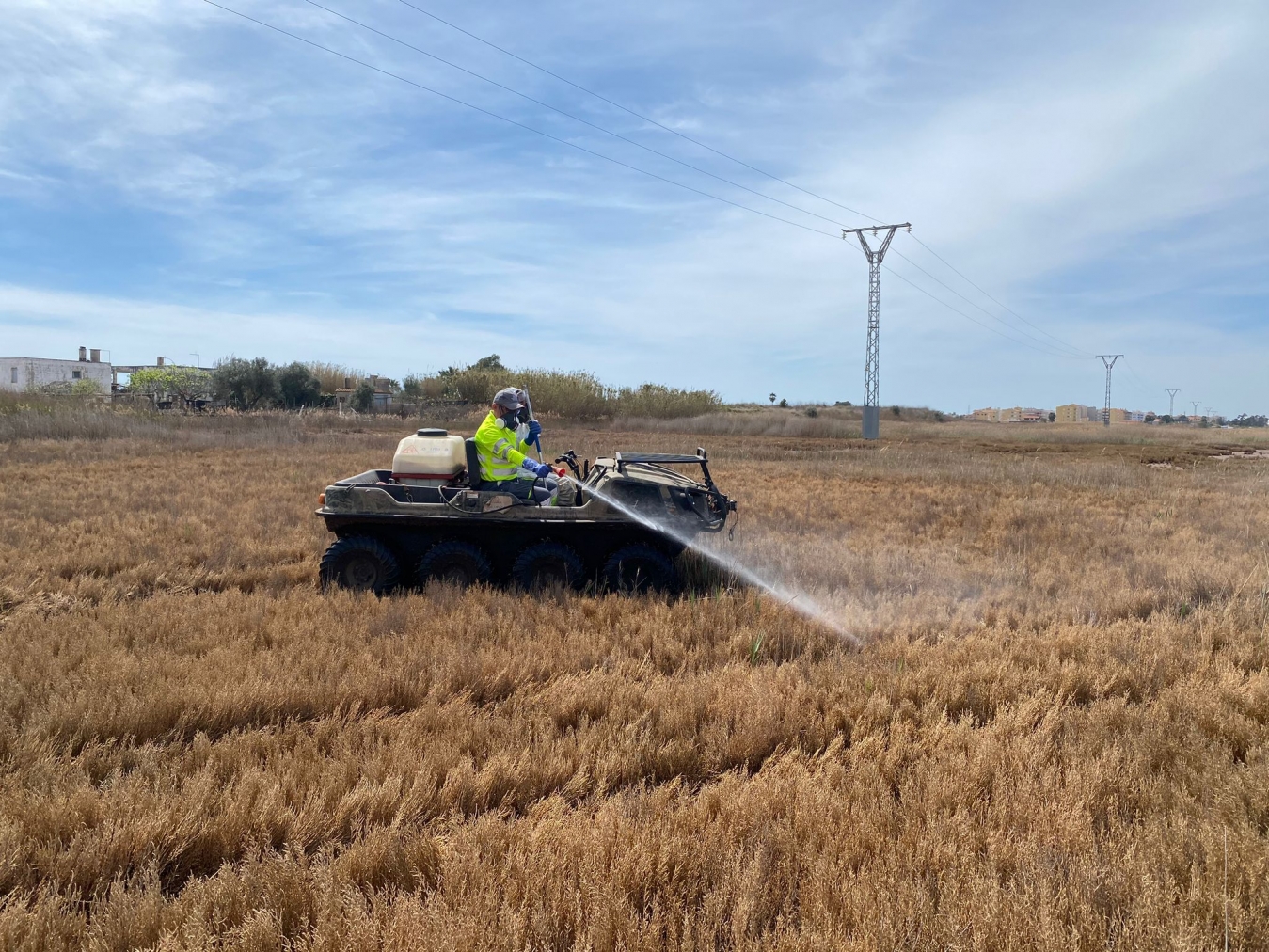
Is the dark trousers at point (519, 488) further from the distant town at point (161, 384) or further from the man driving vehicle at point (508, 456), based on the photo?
the distant town at point (161, 384)

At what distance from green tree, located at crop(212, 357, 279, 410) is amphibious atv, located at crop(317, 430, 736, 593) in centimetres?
A: 4575

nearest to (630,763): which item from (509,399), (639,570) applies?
(639,570)

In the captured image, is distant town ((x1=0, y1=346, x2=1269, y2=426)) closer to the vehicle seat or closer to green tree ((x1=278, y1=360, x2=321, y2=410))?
green tree ((x1=278, y1=360, x2=321, y2=410))

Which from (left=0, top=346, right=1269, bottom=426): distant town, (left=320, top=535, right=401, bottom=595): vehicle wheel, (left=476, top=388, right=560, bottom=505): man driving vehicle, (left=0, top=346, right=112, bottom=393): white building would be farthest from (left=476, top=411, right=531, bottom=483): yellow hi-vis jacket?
(left=0, top=346, right=112, bottom=393): white building

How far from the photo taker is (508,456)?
7535 mm

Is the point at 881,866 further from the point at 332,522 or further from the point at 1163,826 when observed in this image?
the point at 332,522

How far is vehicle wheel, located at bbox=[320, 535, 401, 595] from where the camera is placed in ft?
24.8

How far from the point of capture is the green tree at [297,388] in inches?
1923

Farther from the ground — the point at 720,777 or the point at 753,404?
the point at 753,404

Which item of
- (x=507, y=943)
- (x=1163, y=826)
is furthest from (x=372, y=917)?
(x=1163, y=826)

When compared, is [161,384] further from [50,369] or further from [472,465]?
[472,465]

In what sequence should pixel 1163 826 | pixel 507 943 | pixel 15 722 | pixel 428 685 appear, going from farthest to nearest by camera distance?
1. pixel 428 685
2. pixel 15 722
3. pixel 1163 826
4. pixel 507 943

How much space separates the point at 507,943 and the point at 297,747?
191 centimetres

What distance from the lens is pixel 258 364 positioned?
4866cm
